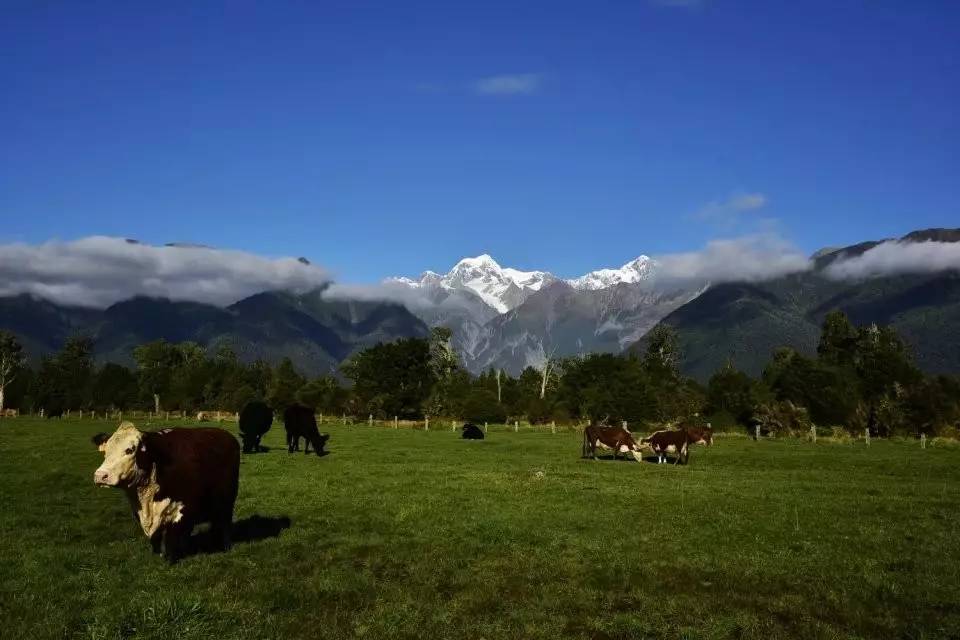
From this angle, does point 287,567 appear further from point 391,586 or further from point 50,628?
point 50,628

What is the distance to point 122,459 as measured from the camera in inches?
452

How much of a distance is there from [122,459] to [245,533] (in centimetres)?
441

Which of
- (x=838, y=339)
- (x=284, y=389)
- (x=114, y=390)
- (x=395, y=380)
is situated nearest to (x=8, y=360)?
(x=114, y=390)

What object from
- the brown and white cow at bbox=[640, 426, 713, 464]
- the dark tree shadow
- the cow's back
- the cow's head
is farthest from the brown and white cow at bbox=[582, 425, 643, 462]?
the cow's head

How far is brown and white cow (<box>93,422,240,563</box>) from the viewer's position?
1161 cm

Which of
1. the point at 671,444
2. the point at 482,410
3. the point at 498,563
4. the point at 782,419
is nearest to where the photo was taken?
the point at 498,563

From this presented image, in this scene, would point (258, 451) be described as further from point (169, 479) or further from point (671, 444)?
point (169, 479)

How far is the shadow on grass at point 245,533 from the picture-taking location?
13.3 meters

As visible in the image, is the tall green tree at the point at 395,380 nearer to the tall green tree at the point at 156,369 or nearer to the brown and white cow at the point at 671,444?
the tall green tree at the point at 156,369

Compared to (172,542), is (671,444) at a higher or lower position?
lower


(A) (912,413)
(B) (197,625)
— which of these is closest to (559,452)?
(B) (197,625)

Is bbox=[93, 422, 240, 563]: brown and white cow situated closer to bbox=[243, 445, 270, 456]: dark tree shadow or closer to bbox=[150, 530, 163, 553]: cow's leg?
bbox=[150, 530, 163, 553]: cow's leg

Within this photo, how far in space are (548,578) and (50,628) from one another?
7.51m

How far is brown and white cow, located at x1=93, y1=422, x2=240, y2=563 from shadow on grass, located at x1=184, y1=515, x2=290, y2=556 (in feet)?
0.94
